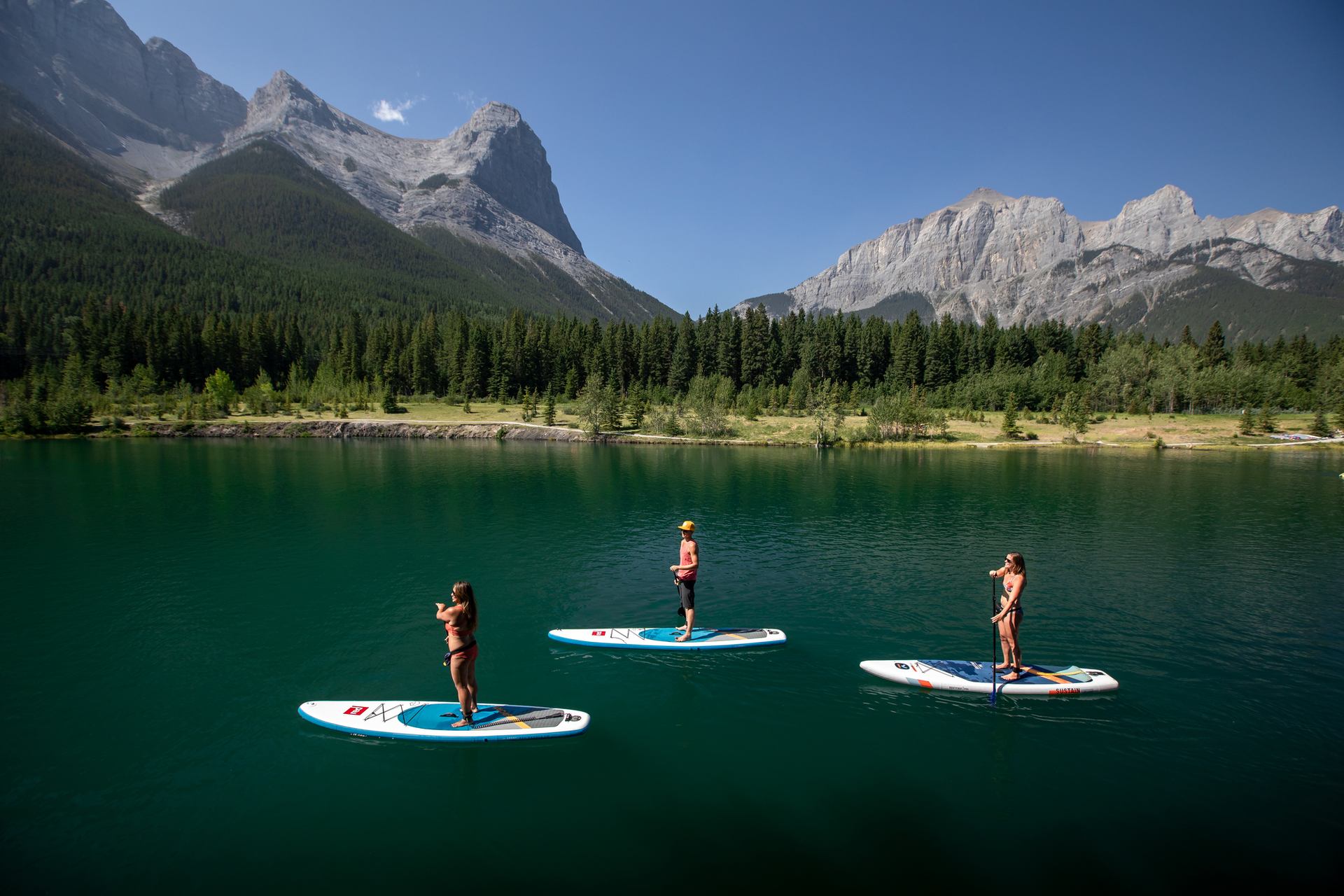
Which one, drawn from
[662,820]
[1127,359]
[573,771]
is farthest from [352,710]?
[1127,359]

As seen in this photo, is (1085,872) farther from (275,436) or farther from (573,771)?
(275,436)

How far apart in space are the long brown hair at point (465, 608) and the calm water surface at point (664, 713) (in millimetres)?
2847

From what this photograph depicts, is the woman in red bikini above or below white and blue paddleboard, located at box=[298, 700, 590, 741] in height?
above

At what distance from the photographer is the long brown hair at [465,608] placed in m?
12.5

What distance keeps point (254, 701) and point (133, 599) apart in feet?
38.6

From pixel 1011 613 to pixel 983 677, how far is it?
1.84 meters

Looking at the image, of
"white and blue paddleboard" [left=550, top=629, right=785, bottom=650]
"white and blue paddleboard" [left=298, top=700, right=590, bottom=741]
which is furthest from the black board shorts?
"white and blue paddleboard" [left=298, top=700, right=590, bottom=741]

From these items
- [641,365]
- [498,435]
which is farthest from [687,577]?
[641,365]

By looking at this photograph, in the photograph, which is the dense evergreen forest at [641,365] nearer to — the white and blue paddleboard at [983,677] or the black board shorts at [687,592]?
the black board shorts at [687,592]

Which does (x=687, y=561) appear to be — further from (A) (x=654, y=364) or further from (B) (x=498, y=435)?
(A) (x=654, y=364)

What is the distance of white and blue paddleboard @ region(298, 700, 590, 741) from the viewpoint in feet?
43.3

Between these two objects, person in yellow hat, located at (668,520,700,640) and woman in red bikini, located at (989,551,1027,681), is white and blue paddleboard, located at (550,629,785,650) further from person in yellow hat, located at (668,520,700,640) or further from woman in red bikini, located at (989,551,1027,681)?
woman in red bikini, located at (989,551,1027,681)

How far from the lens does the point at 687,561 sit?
18141 mm

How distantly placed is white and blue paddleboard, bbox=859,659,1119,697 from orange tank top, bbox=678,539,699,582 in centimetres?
534
